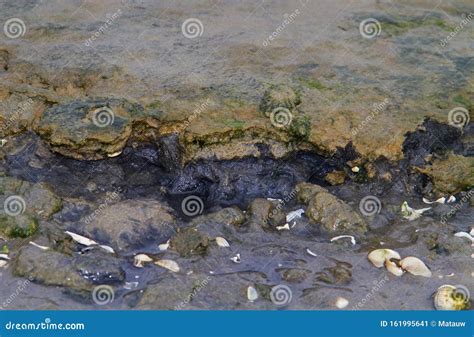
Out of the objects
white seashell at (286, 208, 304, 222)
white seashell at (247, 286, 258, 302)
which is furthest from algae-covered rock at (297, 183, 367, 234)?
white seashell at (247, 286, 258, 302)

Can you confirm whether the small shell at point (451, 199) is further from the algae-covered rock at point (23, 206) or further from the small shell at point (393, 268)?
the algae-covered rock at point (23, 206)

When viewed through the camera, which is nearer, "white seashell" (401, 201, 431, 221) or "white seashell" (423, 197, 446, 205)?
"white seashell" (401, 201, 431, 221)

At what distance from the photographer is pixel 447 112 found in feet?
16.9

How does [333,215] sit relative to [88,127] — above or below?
below

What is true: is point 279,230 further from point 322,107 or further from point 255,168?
point 322,107

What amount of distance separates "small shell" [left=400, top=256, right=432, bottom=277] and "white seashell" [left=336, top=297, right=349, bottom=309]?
0.49 meters

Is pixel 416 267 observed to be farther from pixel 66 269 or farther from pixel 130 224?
pixel 66 269

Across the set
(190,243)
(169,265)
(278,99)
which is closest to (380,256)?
(190,243)

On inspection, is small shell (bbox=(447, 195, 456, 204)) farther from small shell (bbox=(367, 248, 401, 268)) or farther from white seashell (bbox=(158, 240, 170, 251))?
white seashell (bbox=(158, 240, 170, 251))

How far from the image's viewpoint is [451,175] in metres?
4.85

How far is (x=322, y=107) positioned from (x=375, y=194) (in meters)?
0.72

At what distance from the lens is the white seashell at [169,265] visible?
13.2 ft

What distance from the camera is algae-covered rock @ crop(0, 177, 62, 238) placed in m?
4.23

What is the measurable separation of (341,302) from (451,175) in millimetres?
1509
